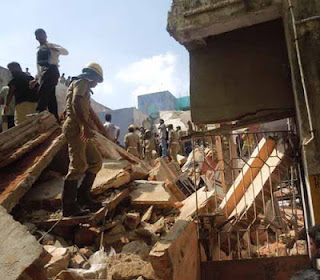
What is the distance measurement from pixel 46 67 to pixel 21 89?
0.89 meters

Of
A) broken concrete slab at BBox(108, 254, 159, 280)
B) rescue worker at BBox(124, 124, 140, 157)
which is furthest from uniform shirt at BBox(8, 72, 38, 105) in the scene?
rescue worker at BBox(124, 124, 140, 157)

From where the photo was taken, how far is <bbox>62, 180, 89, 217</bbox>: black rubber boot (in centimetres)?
467

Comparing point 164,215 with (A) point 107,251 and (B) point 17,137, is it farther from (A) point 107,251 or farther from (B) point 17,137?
(B) point 17,137

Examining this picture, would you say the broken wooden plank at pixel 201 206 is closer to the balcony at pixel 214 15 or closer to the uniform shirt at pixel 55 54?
the balcony at pixel 214 15

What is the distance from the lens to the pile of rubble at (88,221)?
121 inches

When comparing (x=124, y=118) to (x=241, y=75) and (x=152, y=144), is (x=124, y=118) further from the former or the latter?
(x=241, y=75)

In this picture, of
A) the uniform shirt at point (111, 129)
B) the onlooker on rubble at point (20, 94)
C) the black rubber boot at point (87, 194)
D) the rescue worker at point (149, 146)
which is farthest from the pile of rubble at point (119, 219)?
the rescue worker at point (149, 146)

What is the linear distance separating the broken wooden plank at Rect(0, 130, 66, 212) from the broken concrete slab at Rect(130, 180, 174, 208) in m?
1.42

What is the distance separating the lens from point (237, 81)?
389 cm

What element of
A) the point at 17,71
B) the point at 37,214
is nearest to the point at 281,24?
the point at 37,214

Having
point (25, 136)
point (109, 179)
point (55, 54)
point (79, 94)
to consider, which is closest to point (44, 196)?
point (109, 179)

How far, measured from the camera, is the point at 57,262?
3.67 metres

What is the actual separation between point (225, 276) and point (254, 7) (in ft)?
8.97

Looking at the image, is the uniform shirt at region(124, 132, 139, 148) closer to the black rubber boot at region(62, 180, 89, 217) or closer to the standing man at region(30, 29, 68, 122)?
the standing man at region(30, 29, 68, 122)
